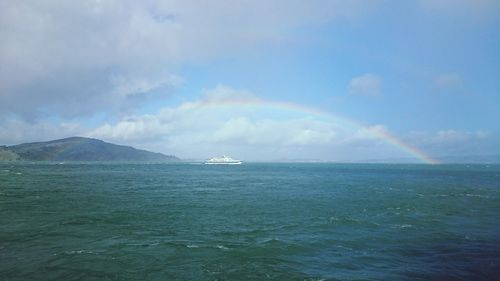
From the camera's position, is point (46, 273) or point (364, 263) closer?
point (46, 273)

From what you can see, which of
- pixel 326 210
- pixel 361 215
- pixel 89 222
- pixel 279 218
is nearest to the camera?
pixel 89 222

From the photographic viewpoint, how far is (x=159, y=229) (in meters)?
29.4

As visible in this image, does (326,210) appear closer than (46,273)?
No

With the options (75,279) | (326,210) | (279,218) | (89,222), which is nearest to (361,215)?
(326,210)

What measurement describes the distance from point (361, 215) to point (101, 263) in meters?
26.5

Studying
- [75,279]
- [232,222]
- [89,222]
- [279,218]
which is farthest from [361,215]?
[75,279]

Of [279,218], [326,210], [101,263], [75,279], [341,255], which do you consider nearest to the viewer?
[75,279]

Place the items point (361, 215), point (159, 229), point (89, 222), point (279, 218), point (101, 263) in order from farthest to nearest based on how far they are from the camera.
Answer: point (361, 215) → point (279, 218) → point (89, 222) → point (159, 229) → point (101, 263)

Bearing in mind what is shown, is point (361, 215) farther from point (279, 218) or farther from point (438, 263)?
point (438, 263)

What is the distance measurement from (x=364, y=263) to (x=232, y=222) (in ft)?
47.3

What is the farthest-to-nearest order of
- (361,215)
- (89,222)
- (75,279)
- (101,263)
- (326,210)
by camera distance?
(326,210) < (361,215) < (89,222) < (101,263) < (75,279)

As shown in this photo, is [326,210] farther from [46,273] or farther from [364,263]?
[46,273]

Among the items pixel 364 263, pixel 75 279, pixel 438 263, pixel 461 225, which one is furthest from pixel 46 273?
pixel 461 225

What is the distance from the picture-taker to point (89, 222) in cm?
3169
